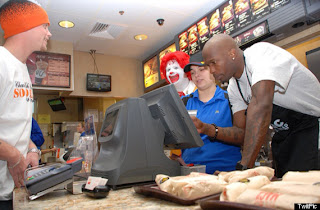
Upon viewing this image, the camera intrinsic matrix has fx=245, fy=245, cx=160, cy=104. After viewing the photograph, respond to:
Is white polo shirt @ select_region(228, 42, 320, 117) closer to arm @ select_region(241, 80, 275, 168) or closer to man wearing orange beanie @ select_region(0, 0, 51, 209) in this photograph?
arm @ select_region(241, 80, 275, 168)

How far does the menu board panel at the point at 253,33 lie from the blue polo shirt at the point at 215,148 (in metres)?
1.19

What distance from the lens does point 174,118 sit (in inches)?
44.4

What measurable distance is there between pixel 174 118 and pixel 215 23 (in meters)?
2.52

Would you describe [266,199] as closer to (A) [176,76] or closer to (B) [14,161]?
(B) [14,161]

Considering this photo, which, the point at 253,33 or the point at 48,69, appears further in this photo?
the point at 48,69

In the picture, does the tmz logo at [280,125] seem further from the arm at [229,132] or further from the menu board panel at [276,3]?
the menu board panel at [276,3]

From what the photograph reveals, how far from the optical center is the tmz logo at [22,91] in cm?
108

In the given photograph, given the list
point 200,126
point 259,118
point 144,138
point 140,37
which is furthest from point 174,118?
point 140,37

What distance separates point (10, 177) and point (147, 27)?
3456 mm

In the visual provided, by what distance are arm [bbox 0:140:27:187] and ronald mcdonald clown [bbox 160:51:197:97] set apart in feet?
6.10

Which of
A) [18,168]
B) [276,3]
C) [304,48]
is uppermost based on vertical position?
[276,3]

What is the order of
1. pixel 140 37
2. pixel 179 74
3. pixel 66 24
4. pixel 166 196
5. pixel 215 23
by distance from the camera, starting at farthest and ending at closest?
pixel 140 37 < pixel 66 24 < pixel 215 23 < pixel 179 74 < pixel 166 196

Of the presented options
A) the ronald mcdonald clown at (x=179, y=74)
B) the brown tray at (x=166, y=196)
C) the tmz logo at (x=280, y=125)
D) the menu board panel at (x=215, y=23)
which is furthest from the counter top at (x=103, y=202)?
the menu board panel at (x=215, y=23)

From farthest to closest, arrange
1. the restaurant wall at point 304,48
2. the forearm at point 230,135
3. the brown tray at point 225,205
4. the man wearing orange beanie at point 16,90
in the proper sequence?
the restaurant wall at point 304,48 < the forearm at point 230,135 < the man wearing orange beanie at point 16,90 < the brown tray at point 225,205
